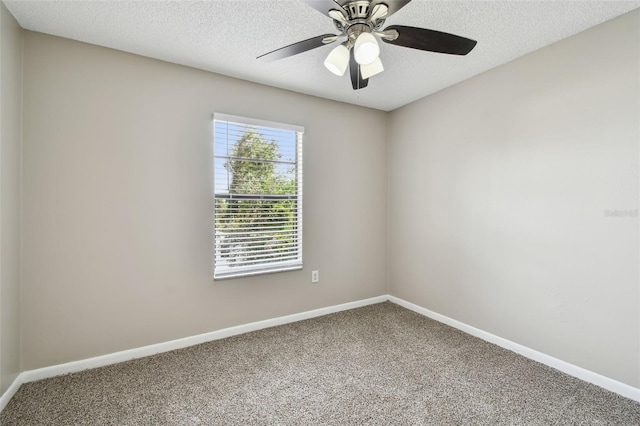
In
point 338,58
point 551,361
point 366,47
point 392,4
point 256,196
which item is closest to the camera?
point 392,4

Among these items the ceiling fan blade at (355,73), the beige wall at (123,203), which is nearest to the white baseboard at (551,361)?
the beige wall at (123,203)

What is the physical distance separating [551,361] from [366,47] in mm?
2572

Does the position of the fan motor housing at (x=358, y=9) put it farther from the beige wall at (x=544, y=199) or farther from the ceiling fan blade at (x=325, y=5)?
the beige wall at (x=544, y=199)

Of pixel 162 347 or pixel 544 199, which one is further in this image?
pixel 162 347

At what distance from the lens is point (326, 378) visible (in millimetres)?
2148

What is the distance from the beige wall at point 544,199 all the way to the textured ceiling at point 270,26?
287 millimetres

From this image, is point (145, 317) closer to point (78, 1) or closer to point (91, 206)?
point (91, 206)

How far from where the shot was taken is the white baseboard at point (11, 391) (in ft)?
5.97

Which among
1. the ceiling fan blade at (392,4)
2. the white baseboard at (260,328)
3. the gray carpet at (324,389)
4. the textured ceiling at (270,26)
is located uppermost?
the textured ceiling at (270,26)

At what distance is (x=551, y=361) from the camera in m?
2.28

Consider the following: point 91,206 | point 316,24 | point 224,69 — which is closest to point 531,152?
point 316,24

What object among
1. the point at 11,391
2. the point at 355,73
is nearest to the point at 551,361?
the point at 355,73

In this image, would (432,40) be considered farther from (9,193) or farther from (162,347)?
(162,347)

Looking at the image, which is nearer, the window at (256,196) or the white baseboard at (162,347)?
the white baseboard at (162,347)
